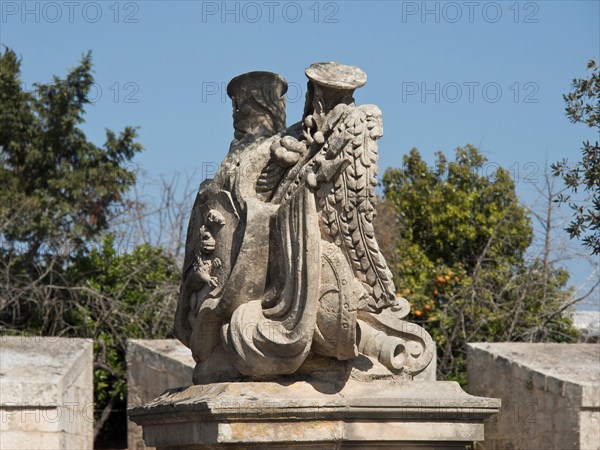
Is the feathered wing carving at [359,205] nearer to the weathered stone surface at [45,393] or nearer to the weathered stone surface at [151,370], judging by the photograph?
the weathered stone surface at [45,393]

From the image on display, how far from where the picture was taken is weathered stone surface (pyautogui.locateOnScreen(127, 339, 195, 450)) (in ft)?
36.7

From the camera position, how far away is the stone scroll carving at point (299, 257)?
6875 millimetres

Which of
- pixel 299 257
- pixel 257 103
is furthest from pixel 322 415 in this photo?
pixel 257 103

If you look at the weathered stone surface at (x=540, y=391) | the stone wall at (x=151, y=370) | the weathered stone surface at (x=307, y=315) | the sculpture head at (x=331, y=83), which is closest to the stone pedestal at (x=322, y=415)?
the weathered stone surface at (x=307, y=315)

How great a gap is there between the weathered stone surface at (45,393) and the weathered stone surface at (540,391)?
3.07 m

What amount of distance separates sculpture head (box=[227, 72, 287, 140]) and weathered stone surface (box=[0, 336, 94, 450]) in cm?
338

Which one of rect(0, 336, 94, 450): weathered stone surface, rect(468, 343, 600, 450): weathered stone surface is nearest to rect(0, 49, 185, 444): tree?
rect(0, 336, 94, 450): weathered stone surface

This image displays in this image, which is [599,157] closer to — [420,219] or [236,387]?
[236,387]

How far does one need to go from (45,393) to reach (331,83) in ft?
13.6

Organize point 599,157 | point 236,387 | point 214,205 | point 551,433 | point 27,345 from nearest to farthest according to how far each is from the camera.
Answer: point 236,387 < point 214,205 < point 599,157 < point 551,433 < point 27,345

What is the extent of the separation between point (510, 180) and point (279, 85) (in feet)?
33.6

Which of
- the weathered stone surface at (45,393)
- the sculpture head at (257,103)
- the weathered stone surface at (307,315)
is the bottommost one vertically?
the weathered stone surface at (45,393)

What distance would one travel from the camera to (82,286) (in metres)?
14.3

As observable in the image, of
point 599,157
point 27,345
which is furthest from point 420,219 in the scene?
point 599,157
